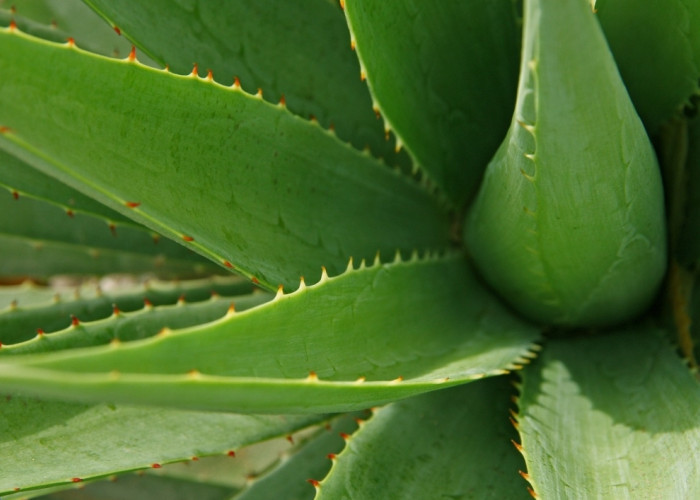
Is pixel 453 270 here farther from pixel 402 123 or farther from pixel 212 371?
pixel 212 371

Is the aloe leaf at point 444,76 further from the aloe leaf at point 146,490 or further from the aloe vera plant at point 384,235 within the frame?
the aloe leaf at point 146,490

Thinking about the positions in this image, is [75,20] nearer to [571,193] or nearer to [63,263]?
[63,263]

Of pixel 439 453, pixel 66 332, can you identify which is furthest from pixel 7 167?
pixel 439 453

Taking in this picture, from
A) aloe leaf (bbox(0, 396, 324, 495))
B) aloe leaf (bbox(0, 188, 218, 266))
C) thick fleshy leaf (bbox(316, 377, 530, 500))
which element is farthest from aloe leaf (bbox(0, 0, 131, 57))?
thick fleshy leaf (bbox(316, 377, 530, 500))

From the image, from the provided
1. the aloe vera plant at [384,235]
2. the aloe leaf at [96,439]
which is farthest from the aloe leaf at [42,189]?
the aloe leaf at [96,439]

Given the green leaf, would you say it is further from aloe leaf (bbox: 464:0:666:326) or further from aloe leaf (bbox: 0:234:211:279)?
aloe leaf (bbox: 464:0:666:326)

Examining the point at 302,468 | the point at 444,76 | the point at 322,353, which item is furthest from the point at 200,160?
the point at 302,468
